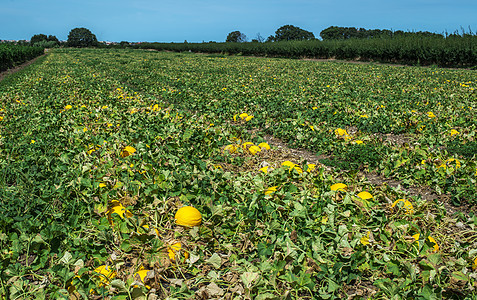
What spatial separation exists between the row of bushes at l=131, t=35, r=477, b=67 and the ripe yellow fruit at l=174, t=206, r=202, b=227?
87.4 feet

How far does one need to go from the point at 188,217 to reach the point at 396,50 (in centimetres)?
3026

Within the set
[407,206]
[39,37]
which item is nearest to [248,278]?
[407,206]

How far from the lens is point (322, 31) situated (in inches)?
4053

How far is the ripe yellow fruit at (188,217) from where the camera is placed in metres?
2.86

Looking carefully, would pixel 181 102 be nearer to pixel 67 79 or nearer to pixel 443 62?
pixel 67 79

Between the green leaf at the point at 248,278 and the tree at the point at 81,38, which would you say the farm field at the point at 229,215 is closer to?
the green leaf at the point at 248,278

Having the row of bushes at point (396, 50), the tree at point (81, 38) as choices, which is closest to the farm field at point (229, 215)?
the row of bushes at point (396, 50)

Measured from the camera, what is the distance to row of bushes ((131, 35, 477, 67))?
23750 millimetres

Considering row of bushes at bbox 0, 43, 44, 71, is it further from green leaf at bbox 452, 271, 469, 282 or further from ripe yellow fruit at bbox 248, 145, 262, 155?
green leaf at bbox 452, 271, 469, 282

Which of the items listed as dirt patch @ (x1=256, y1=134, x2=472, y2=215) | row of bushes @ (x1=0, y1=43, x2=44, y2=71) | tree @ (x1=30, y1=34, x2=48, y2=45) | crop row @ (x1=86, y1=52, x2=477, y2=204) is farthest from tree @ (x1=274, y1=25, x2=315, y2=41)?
dirt patch @ (x1=256, y1=134, x2=472, y2=215)

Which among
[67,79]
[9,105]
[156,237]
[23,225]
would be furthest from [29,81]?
[156,237]

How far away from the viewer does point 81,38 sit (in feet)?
301

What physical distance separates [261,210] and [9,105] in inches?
317

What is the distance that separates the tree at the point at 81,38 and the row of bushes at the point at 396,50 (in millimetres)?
63759
